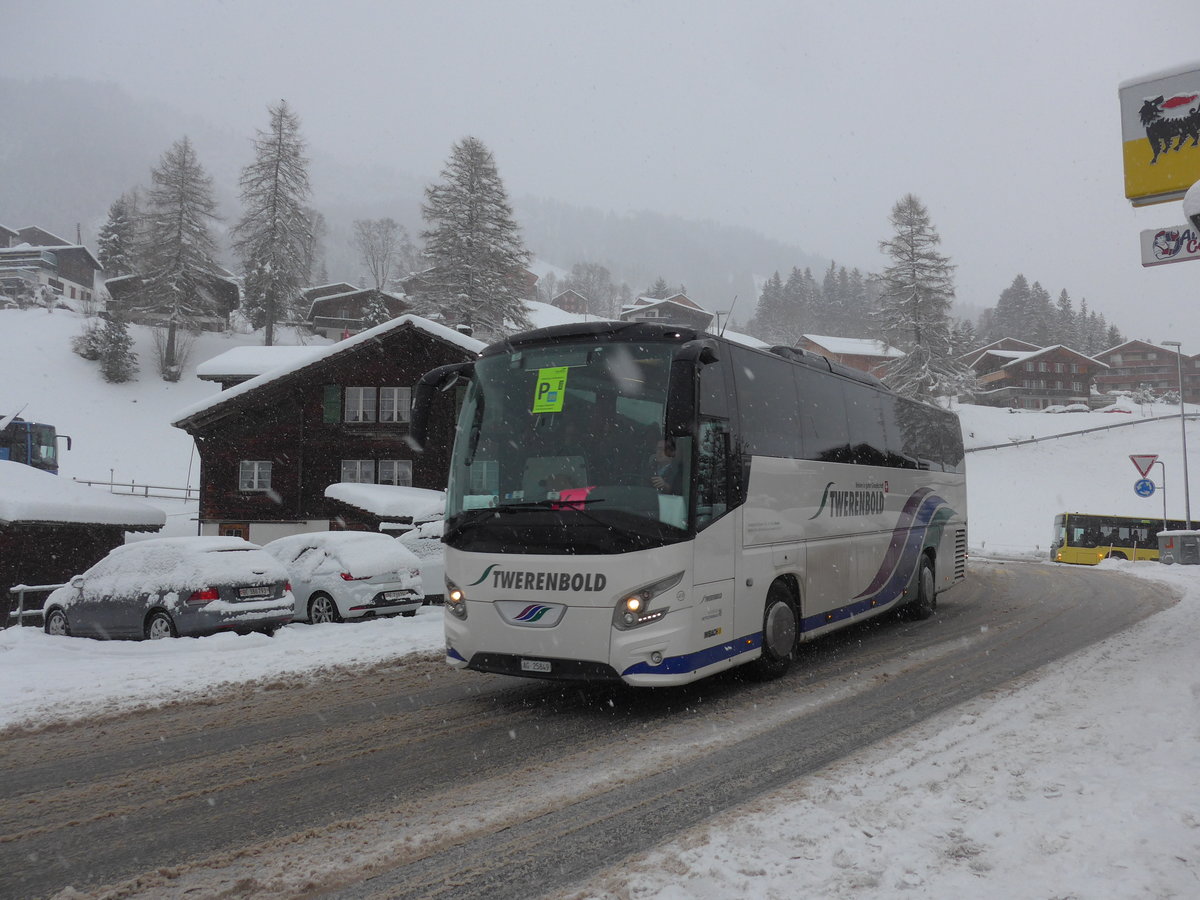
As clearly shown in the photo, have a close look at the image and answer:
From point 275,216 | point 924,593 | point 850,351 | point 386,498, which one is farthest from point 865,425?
point 850,351

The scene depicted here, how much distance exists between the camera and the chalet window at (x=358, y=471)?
1292 inches

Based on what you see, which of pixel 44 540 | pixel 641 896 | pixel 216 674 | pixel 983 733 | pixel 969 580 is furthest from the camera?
pixel 44 540

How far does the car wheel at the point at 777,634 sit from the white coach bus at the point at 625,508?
0.07ft

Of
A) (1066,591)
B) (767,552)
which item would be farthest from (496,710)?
(1066,591)

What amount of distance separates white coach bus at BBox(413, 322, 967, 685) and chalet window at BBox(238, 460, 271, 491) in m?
26.4

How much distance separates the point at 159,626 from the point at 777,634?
8722 millimetres

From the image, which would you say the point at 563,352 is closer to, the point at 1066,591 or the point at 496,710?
the point at 496,710

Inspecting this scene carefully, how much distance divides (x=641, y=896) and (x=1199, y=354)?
13184 centimetres

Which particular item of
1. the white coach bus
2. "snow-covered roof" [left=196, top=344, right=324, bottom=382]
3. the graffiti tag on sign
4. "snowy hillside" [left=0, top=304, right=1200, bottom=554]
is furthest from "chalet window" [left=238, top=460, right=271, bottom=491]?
the graffiti tag on sign

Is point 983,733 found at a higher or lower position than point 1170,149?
lower

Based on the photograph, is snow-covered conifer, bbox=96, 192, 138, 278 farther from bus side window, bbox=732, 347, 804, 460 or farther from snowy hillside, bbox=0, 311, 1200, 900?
bus side window, bbox=732, 347, 804, 460

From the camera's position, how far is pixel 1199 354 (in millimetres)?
Answer: 108312

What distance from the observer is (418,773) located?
18.0ft

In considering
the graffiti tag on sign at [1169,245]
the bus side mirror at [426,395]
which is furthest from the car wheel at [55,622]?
the graffiti tag on sign at [1169,245]
